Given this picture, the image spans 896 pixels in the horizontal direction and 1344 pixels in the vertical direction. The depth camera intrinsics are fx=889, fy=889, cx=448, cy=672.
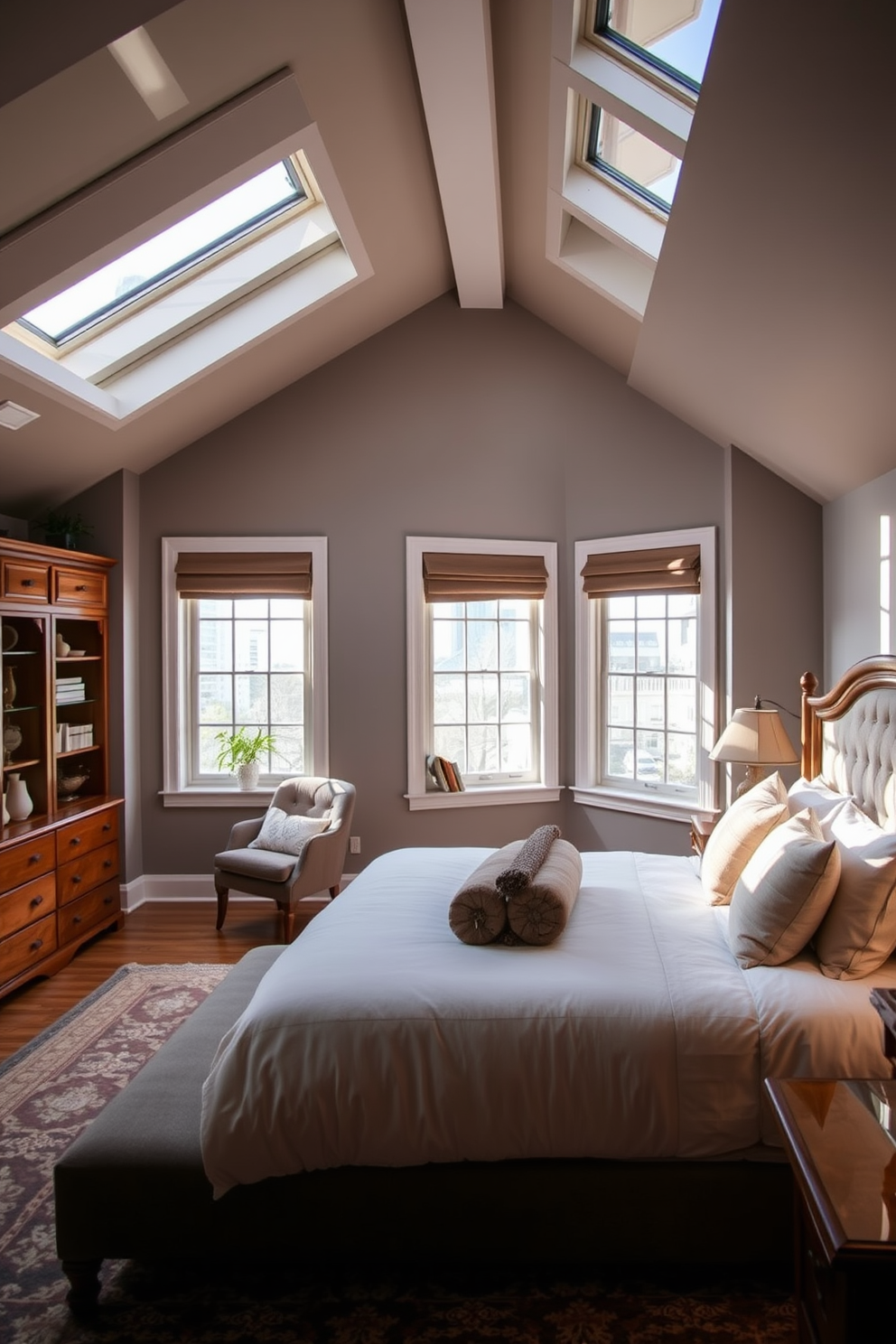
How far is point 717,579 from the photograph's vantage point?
198 inches

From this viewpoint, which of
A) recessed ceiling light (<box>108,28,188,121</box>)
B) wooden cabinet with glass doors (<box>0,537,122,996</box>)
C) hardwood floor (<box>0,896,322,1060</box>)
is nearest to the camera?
recessed ceiling light (<box>108,28,188,121</box>)

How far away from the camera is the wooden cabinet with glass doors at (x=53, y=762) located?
13.5ft

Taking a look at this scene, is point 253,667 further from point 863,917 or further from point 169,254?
point 863,917

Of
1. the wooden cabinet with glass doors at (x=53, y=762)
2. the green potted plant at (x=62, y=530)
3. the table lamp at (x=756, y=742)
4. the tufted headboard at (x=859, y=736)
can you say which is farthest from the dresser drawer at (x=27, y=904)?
the tufted headboard at (x=859, y=736)

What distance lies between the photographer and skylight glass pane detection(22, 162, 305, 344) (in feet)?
12.9

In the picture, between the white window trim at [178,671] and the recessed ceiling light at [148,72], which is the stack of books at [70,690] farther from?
the recessed ceiling light at [148,72]

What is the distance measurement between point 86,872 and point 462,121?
396cm

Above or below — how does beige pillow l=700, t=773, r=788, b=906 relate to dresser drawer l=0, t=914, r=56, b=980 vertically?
above

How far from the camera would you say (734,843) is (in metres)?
3.04

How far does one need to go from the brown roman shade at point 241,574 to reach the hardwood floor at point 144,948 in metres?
1.94

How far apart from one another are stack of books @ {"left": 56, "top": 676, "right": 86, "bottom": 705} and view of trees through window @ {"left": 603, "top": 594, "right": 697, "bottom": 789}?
10.3 ft

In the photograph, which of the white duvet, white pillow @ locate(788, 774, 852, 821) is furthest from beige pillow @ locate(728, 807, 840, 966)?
white pillow @ locate(788, 774, 852, 821)

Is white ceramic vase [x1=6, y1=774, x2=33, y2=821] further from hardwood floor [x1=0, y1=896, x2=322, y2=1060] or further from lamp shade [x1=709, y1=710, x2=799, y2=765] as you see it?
lamp shade [x1=709, y1=710, x2=799, y2=765]

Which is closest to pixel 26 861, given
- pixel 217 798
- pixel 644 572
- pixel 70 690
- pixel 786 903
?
pixel 70 690
